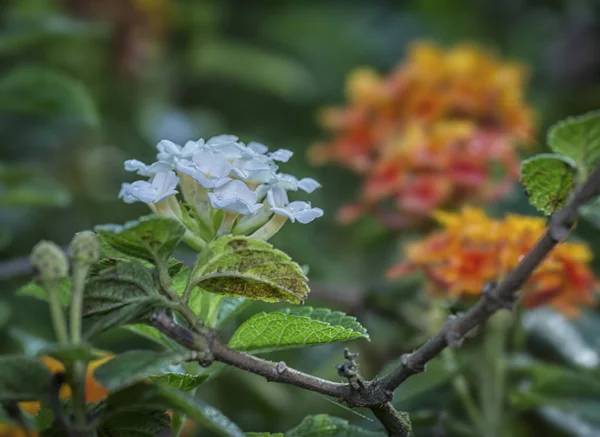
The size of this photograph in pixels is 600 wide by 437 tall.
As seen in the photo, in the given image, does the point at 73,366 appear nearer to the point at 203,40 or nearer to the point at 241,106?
the point at 203,40

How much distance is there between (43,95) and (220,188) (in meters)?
0.71

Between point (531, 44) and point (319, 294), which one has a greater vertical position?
point (531, 44)

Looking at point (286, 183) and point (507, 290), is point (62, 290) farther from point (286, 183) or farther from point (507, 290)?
point (507, 290)

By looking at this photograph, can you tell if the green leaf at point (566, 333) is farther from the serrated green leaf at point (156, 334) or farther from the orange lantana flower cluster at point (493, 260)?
the serrated green leaf at point (156, 334)

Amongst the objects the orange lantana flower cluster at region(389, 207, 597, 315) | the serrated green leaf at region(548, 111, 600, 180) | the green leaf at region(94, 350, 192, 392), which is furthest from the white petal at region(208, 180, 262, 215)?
the orange lantana flower cluster at region(389, 207, 597, 315)

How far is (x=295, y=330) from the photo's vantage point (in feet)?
2.07

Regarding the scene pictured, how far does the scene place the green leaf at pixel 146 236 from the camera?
1.79ft

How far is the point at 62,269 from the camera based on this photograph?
21.0 inches

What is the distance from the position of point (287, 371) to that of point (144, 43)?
144 cm

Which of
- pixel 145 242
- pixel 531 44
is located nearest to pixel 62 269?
pixel 145 242

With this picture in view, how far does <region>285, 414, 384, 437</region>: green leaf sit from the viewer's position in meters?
0.68

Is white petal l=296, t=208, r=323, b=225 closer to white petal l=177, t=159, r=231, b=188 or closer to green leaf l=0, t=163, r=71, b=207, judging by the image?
white petal l=177, t=159, r=231, b=188

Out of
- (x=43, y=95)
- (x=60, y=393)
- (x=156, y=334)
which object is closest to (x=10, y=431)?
(x=60, y=393)

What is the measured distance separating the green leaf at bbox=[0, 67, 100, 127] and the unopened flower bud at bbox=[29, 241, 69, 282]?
27.5 inches
